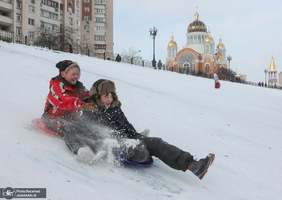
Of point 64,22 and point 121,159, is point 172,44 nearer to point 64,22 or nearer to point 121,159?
point 64,22

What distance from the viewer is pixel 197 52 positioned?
3782 inches

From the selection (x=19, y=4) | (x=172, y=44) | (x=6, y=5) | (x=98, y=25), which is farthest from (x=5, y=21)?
(x=172, y=44)

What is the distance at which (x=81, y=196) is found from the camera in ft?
13.2

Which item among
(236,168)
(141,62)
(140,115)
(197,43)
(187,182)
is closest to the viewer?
(187,182)

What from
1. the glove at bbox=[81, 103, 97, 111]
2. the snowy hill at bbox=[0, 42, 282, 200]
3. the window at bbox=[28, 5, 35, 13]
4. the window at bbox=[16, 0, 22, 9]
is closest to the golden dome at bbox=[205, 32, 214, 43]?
the window at bbox=[28, 5, 35, 13]

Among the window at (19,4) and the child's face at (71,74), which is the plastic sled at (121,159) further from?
the window at (19,4)

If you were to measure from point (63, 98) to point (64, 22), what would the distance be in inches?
2723

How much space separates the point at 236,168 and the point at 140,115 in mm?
2589

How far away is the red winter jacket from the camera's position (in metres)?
5.67

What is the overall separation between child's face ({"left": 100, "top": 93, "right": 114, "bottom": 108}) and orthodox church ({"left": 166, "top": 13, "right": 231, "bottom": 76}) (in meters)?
88.9

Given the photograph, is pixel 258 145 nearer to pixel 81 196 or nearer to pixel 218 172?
pixel 218 172

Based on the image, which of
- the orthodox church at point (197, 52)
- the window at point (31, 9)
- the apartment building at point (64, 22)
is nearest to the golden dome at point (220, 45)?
the orthodox church at point (197, 52)

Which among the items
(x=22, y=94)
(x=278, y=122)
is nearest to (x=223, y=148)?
(x=22, y=94)

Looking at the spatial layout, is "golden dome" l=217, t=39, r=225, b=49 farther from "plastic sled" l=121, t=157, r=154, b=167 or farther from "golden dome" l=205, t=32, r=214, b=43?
"plastic sled" l=121, t=157, r=154, b=167
